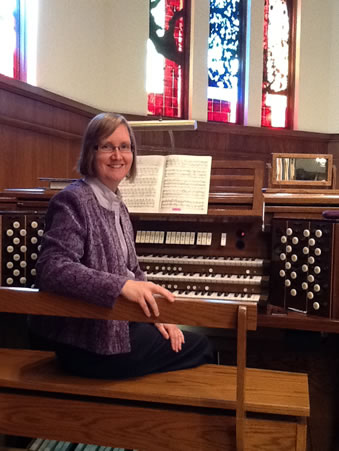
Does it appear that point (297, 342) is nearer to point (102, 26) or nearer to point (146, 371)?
point (146, 371)

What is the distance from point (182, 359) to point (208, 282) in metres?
0.59

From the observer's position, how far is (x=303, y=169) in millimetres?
3041

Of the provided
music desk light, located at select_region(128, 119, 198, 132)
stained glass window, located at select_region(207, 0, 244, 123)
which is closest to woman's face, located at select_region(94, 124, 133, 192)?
music desk light, located at select_region(128, 119, 198, 132)

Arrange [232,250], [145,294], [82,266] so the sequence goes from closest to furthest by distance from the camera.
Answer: [145,294] < [82,266] < [232,250]

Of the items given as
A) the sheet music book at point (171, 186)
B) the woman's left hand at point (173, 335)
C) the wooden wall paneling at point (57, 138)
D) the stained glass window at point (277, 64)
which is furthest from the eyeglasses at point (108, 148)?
the stained glass window at point (277, 64)

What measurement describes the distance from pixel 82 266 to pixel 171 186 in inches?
41.3

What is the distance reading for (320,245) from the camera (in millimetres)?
2070

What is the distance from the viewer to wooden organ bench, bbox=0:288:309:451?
1.36 m

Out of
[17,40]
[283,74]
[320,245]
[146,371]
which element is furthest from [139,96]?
[146,371]

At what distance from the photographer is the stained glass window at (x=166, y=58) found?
234 inches

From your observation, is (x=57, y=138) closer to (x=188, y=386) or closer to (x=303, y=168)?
(x=303, y=168)

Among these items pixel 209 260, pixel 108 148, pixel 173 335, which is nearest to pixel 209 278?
pixel 209 260

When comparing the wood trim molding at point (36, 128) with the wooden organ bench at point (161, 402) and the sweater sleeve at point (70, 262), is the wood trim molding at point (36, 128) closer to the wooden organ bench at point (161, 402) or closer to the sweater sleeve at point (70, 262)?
the sweater sleeve at point (70, 262)

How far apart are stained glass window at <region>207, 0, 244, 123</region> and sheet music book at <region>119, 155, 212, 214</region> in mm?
4058
